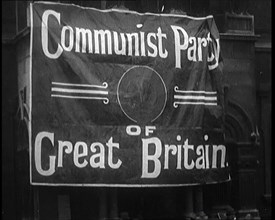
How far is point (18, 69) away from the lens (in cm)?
1465

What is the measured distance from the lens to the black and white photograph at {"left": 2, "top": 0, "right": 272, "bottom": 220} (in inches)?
530

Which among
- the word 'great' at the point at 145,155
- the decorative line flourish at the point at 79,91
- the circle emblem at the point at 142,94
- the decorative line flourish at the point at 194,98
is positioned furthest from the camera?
the decorative line flourish at the point at 194,98

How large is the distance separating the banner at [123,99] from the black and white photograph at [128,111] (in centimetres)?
2

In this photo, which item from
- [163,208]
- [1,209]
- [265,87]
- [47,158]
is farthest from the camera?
[265,87]

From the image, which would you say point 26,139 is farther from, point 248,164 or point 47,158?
point 248,164

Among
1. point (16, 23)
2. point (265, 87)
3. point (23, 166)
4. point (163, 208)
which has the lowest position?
point (163, 208)

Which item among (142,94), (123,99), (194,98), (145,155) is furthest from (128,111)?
(194,98)

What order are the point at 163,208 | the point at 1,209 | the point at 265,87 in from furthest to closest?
1. the point at 265,87
2. the point at 163,208
3. the point at 1,209

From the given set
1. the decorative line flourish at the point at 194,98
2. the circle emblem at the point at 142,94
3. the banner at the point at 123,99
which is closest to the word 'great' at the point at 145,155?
the banner at the point at 123,99

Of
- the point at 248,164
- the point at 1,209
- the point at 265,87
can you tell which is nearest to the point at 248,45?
the point at 265,87

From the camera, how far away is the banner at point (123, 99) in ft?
43.8

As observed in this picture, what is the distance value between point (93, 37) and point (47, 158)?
2429mm

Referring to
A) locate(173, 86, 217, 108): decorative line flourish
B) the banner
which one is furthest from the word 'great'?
locate(173, 86, 217, 108): decorative line flourish

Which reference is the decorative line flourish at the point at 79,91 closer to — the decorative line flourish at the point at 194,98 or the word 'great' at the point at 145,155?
the word 'great' at the point at 145,155
